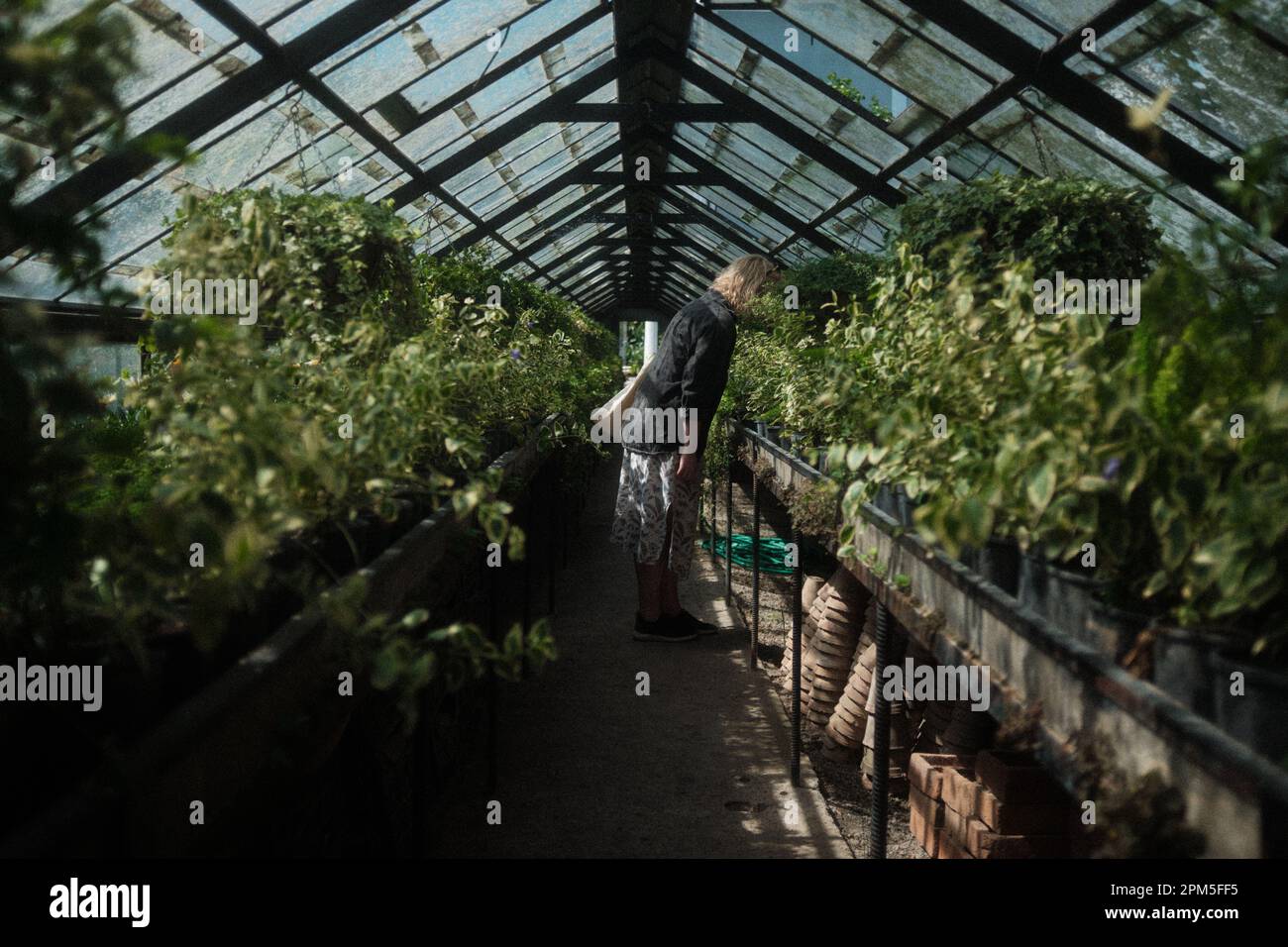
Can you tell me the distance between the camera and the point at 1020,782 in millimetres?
2139

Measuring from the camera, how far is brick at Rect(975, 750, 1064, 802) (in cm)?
213

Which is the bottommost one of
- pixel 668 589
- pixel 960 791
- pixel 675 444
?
pixel 960 791

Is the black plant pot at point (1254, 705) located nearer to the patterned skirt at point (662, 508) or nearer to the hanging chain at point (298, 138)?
the patterned skirt at point (662, 508)

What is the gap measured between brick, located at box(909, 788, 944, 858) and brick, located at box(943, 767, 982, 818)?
0.07 metres

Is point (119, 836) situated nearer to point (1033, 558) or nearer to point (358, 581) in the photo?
point (358, 581)

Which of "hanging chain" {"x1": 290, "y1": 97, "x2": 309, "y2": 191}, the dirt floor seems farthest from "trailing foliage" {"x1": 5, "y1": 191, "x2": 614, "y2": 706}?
"hanging chain" {"x1": 290, "y1": 97, "x2": 309, "y2": 191}

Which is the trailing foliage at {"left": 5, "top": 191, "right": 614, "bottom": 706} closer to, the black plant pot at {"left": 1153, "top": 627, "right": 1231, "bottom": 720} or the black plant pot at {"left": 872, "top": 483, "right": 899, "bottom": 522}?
the black plant pot at {"left": 1153, "top": 627, "right": 1231, "bottom": 720}

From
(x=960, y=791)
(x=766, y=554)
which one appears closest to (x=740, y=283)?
(x=766, y=554)

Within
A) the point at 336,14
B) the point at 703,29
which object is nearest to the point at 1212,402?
the point at 336,14

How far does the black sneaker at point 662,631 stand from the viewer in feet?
14.6

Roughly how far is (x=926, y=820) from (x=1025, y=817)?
0.46m

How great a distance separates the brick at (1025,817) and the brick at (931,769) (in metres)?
0.31

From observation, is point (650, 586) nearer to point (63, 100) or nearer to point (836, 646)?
point (836, 646)

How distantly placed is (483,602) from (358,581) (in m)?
2.62
